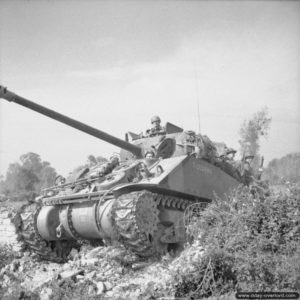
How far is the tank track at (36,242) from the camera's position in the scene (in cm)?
1012

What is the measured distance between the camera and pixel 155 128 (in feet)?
40.2

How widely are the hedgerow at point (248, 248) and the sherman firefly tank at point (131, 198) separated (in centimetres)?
97

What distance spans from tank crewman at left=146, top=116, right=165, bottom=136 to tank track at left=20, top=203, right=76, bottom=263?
397 centimetres

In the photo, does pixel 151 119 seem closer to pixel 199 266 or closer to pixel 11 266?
pixel 11 266

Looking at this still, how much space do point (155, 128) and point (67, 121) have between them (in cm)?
328

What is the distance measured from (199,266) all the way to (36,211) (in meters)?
5.28

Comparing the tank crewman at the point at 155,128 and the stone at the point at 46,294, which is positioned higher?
the tank crewman at the point at 155,128

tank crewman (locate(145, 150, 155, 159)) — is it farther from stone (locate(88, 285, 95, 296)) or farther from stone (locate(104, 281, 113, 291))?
stone (locate(88, 285, 95, 296))

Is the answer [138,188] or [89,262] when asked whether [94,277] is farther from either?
[138,188]

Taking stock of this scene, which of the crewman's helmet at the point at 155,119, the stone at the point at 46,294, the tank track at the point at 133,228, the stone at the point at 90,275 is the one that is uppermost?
the crewman's helmet at the point at 155,119

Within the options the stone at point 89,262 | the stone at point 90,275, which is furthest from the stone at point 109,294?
the stone at point 89,262

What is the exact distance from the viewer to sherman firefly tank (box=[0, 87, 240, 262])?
7.93 m

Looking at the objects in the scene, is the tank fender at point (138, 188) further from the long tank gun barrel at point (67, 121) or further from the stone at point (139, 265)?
the long tank gun barrel at point (67, 121)

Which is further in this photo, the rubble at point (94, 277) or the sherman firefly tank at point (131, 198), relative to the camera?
the sherman firefly tank at point (131, 198)
